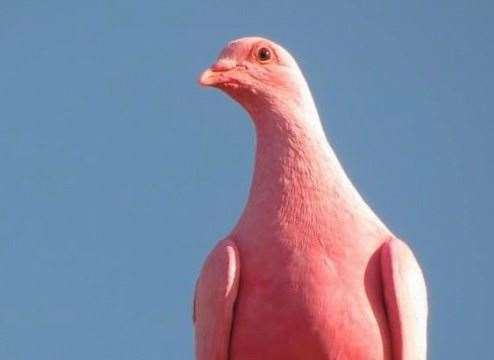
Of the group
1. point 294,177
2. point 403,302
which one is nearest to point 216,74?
point 294,177

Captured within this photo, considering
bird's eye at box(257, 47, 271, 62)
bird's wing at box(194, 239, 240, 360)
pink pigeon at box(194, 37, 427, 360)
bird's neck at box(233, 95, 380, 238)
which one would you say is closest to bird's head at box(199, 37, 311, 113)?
bird's eye at box(257, 47, 271, 62)

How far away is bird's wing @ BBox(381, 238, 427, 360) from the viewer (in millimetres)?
8758

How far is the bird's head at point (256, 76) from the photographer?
959cm

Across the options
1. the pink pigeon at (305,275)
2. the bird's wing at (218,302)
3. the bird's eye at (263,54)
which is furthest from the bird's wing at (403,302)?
the bird's eye at (263,54)

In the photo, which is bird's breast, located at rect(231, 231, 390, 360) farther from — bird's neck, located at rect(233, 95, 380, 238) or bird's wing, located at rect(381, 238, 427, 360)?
bird's neck, located at rect(233, 95, 380, 238)

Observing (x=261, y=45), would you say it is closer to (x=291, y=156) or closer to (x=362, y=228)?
(x=291, y=156)

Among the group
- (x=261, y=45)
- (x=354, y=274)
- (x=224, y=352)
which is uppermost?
(x=261, y=45)

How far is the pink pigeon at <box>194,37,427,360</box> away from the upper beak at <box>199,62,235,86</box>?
510mm

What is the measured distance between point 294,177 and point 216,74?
1003mm

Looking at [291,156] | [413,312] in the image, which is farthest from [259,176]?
[413,312]

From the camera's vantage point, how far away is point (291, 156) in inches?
366

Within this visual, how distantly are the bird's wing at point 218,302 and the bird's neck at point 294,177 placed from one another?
31 cm

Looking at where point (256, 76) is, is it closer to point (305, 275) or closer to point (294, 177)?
point (294, 177)

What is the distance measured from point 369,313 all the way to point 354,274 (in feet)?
0.91
